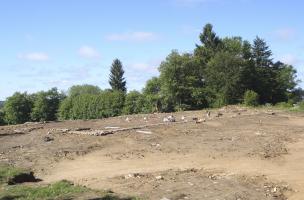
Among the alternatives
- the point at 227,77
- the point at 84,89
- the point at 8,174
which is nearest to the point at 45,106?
the point at 227,77

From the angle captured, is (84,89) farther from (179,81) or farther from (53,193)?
(53,193)

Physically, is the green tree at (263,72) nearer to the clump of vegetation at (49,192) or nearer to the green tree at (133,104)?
the green tree at (133,104)

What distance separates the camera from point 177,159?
1783 cm

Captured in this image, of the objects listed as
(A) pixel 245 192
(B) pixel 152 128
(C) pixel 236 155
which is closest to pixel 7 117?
(B) pixel 152 128

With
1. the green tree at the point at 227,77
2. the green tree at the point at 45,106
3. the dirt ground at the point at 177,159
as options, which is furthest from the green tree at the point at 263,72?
the dirt ground at the point at 177,159

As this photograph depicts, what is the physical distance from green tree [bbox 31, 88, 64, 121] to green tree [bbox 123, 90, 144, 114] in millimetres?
17464

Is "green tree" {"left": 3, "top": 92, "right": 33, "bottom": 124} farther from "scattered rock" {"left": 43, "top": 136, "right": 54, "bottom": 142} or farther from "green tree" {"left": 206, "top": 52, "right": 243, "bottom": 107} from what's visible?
"scattered rock" {"left": 43, "top": 136, "right": 54, "bottom": 142}

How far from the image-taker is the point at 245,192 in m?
11.8

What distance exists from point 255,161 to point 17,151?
953cm

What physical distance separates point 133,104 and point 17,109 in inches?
867

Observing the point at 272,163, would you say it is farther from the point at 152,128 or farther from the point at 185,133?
the point at 152,128

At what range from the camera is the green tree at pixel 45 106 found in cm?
7462

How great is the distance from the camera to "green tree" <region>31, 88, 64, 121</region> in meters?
74.6

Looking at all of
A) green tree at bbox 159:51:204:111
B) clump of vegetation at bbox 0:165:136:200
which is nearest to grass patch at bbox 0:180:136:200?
clump of vegetation at bbox 0:165:136:200
